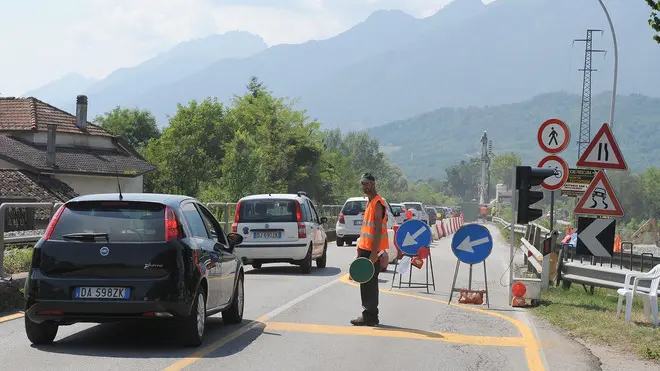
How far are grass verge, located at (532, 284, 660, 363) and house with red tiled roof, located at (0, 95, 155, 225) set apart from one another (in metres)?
37.2

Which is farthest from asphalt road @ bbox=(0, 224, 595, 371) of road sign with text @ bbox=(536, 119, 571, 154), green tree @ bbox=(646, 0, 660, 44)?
green tree @ bbox=(646, 0, 660, 44)

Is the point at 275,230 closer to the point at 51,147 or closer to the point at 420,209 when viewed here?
the point at 420,209

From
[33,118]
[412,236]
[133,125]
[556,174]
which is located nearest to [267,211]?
[412,236]

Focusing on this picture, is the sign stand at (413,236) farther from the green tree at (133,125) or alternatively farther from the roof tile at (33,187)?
the green tree at (133,125)

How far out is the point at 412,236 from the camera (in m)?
18.1

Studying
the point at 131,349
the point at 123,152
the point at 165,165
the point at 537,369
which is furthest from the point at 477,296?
the point at 165,165

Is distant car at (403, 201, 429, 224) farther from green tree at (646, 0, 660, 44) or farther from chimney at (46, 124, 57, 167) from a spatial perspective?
green tree at (646, 0, 660, 44)

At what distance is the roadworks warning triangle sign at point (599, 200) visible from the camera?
14188 mm

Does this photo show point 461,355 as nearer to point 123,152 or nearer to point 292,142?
point 123,152

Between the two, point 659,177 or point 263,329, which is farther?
point 659,177

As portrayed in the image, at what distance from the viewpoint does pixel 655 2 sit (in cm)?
1303

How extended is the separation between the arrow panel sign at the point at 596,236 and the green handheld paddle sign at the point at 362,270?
3774 mm

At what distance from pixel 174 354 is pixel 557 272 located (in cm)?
1042

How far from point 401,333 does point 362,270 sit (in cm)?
93
